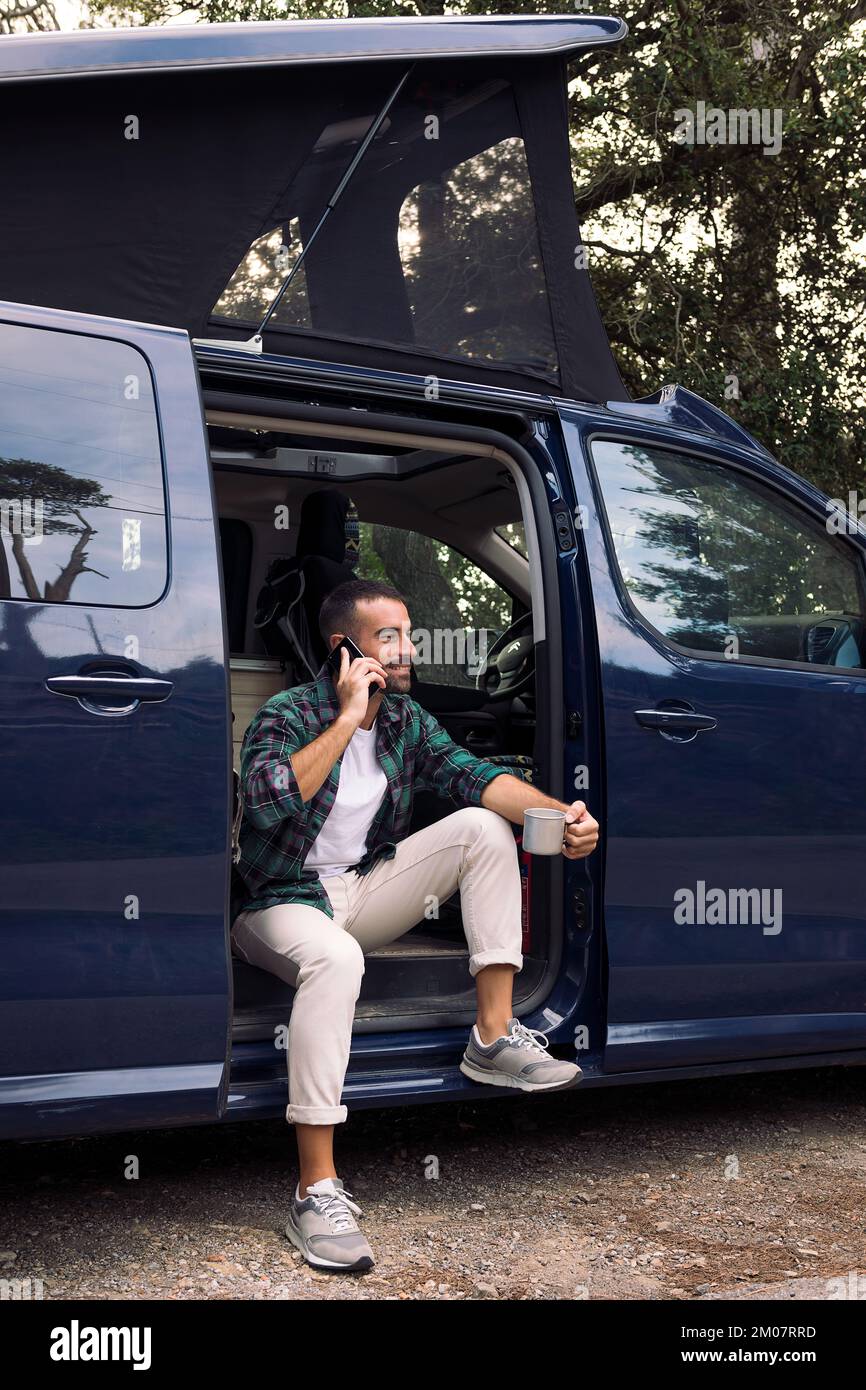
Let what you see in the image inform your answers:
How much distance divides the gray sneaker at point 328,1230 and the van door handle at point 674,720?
128cm

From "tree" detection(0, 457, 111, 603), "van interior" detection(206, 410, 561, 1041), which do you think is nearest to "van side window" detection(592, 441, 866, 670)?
"van interior" detection(206, 410, 561, 1041)

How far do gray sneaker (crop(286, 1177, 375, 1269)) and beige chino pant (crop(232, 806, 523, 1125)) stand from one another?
15 centimetres

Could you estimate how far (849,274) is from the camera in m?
9.03

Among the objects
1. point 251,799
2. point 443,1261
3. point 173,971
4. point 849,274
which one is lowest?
point 443,1261

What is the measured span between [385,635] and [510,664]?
128cm

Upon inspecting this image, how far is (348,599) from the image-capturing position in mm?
3436

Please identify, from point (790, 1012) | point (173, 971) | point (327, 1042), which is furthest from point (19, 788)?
point (790, 1012)

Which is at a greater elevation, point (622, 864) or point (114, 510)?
point (114, 510)

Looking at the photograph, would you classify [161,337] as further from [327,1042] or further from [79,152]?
[327,1042]

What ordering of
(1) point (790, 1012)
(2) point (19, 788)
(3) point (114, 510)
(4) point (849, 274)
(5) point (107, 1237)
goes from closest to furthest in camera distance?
1. (2) point (19, 788)
2. (3) point (114, 510)
3. (5) point (107, 1237)
4. (1) point (790, 1012)
5. (4) point (849, 274)

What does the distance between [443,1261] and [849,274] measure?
7806mm

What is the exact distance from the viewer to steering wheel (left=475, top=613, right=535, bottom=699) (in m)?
4.52

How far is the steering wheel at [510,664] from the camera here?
178 inches

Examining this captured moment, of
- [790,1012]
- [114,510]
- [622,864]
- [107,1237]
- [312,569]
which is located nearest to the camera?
[114,510]
